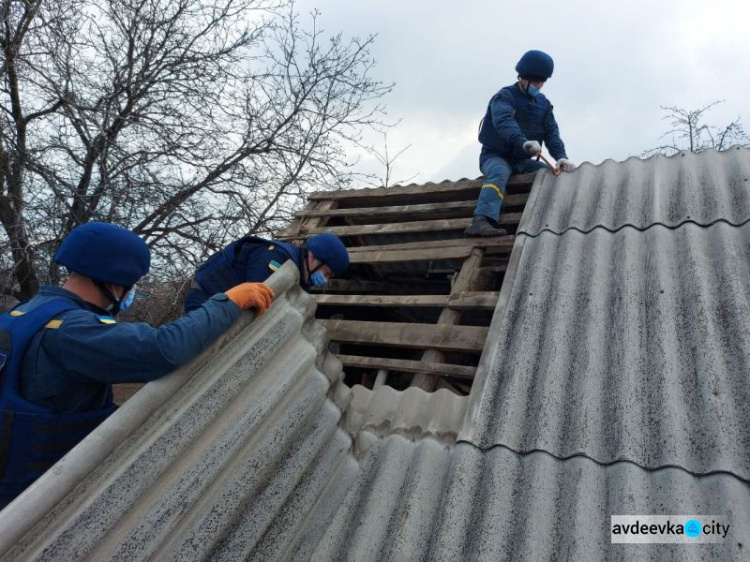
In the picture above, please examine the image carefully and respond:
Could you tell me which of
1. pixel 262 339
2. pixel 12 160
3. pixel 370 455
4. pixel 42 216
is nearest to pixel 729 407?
pixel 370 455

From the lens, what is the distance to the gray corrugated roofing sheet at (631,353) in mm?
1784

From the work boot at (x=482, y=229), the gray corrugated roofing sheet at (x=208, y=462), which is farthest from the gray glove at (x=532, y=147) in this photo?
the gray corrugated roofing sheet at (x=208, y=462)

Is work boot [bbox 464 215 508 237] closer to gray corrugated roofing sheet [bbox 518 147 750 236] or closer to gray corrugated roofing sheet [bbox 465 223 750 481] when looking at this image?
gray corrugated roofing sheet [bbox 518 147 750 236]

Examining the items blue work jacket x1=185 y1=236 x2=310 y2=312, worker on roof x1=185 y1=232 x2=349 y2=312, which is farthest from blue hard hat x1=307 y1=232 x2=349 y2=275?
blue work jacket x1=185 y1=236 x2=310 y2=312

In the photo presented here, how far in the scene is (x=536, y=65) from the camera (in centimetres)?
425

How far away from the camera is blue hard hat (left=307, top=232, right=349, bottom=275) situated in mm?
3072

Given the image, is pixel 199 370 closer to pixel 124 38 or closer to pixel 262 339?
pixel 262 339

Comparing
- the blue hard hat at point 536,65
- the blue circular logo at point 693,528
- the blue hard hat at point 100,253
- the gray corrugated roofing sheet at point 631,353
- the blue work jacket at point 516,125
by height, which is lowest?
the blue hard hat at point 100,253

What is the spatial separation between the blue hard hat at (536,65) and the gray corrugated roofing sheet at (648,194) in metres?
1.08

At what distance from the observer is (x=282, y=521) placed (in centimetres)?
173

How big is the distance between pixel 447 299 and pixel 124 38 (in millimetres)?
6691

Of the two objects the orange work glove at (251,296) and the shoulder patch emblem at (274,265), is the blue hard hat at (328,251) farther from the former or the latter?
the orange work glove at (251,296)
